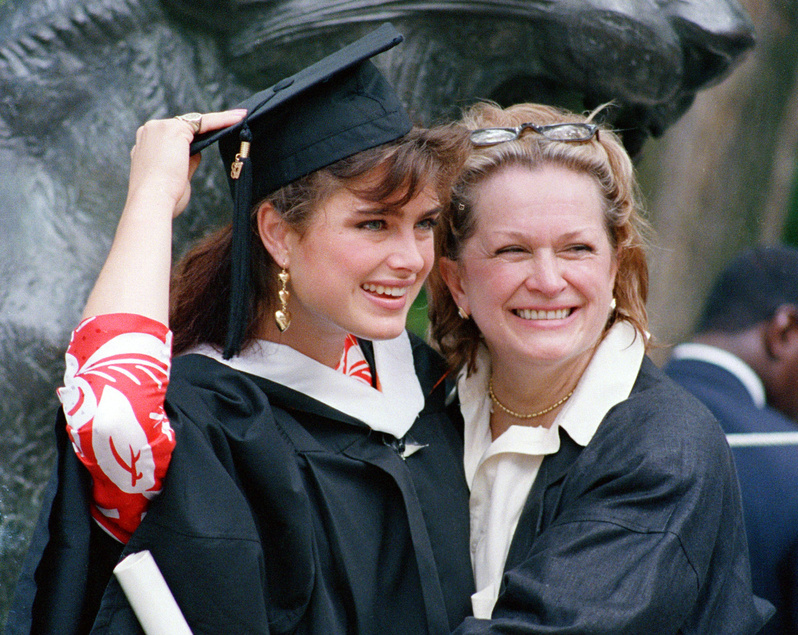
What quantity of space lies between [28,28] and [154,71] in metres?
0.29

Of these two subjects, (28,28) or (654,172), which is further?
(654,172)

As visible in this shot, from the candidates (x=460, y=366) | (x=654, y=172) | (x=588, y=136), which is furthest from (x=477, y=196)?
(x=654, y=172)

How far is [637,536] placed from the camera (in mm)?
2033

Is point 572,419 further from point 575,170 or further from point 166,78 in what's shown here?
point 166,78

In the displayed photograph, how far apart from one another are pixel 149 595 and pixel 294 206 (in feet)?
2.58

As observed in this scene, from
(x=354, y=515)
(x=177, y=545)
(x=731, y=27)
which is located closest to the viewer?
(x=177, y=545)

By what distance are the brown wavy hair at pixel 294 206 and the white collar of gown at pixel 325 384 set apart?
2.2 inches

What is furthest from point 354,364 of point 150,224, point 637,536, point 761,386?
point 761,386

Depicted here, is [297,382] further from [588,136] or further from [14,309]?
[588,136]

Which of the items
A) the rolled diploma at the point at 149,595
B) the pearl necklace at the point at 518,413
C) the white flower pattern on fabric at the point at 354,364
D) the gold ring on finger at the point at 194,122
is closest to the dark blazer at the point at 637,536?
the pearl necklace at the point at 518,413

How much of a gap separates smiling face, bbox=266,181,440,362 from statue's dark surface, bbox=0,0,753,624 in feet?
1.25

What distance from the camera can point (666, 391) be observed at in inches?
89.8

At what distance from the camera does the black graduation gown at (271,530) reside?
1.87 meters

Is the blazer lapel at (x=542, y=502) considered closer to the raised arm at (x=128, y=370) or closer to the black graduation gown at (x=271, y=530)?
the black graduation gown at (x=271, y=530)
